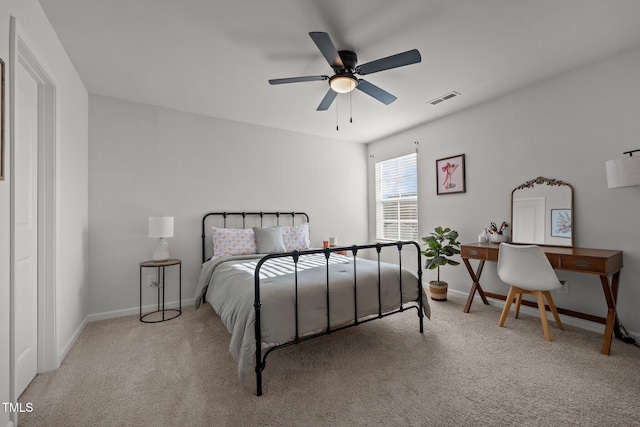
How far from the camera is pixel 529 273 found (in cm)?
252

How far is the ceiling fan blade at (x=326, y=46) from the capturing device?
180 cm

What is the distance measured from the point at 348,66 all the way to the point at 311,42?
366 millimetres

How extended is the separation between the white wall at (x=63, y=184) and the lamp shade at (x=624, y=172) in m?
4.22

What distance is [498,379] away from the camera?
191cm

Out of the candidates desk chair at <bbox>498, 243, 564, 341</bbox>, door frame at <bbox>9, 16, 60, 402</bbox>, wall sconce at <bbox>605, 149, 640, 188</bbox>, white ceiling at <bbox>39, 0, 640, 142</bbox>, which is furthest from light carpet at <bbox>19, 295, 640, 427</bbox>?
white ceiling at <bbox>39, 0, 640, 142</bbox>

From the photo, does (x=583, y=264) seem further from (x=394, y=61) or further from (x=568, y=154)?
(x=394, y=61)

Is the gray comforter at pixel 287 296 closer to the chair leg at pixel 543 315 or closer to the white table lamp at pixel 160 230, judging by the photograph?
the white table lamp at pixel 160 230

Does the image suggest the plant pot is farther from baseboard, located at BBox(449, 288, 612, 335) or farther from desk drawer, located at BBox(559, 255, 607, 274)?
desk drawer, located at BBox(559, 255, 607, 274)

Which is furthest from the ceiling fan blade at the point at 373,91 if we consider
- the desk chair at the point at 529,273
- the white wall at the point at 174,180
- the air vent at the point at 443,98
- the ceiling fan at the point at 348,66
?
the white wall at the point at 174,180

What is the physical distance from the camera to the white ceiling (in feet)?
6.36

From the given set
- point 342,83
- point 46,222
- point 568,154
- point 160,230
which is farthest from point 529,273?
point 46,222

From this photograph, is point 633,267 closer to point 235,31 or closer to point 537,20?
point 537,20

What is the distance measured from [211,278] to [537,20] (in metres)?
3.65

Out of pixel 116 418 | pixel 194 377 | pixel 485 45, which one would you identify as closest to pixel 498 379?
pixel 194 377
